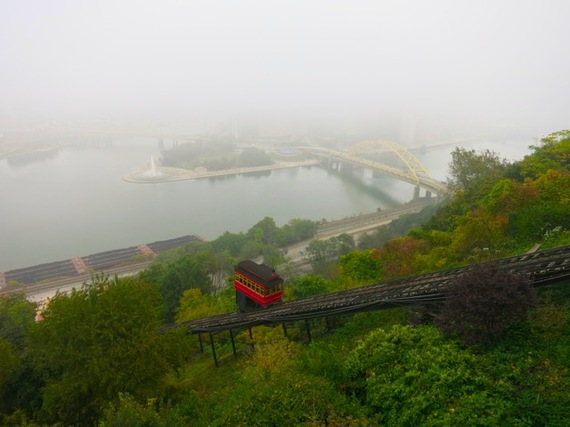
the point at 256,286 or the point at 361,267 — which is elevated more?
the point at 256,286

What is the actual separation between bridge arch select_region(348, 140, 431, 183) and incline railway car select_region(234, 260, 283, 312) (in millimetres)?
35718

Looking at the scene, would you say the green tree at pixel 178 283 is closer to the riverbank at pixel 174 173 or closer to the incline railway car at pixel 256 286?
the incline railway car at pixel 256 286

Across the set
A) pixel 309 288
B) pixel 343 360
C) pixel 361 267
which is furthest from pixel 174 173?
pixel 343 360

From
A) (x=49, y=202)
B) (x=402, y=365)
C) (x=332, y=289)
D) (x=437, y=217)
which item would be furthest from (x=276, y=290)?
(x=49, y=202)

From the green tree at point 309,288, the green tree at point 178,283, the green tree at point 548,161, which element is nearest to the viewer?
the green tree at point 309,288

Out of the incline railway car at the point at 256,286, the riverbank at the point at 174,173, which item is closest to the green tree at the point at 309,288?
the incline railway car at the point at 256,286

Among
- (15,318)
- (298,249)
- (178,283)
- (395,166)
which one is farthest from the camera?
(395,166)

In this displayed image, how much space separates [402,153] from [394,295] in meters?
46.9

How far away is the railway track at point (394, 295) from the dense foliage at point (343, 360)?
34 centimetres

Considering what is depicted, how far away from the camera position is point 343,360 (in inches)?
221

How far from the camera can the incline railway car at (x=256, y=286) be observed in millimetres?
9547

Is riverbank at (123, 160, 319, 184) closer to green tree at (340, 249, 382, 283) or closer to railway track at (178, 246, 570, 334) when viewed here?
green tree at (340, 249, 382, 283)

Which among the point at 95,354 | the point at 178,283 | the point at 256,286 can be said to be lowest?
the point at 178,283

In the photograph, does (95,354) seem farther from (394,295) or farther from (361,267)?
(361,267)
